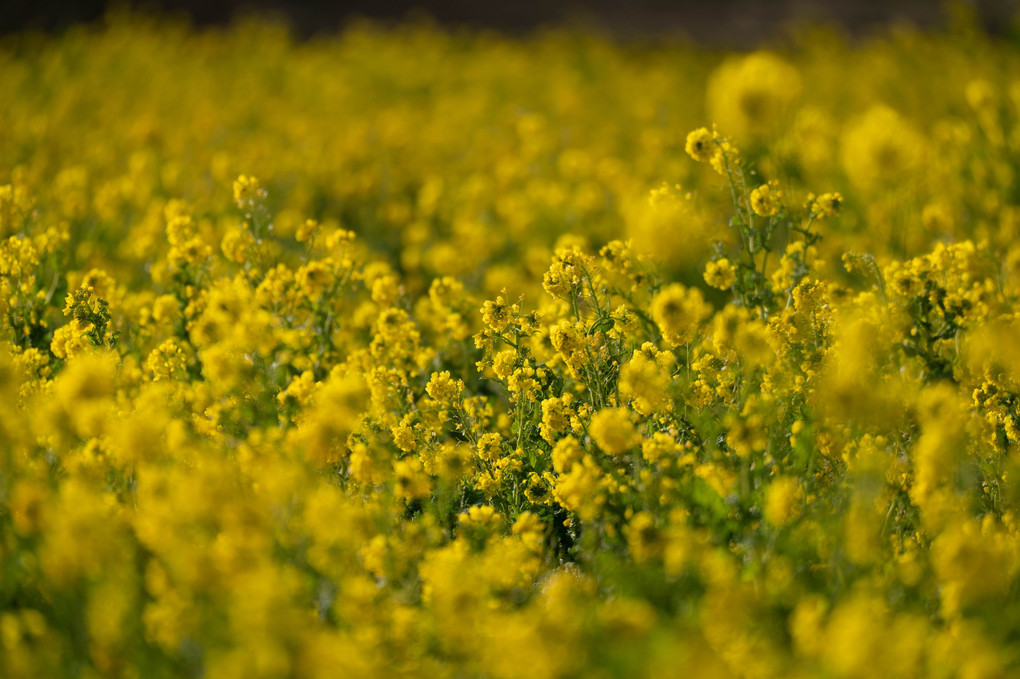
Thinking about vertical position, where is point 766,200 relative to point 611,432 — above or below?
above

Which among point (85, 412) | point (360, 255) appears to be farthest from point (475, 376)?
point (85, 412)

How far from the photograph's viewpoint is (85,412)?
6.23 ft

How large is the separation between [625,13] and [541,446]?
489 inches

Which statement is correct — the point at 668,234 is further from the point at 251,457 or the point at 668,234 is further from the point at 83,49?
the point at 83,49

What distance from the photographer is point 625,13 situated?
13891 mm

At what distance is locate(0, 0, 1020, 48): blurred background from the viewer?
39.8 feet

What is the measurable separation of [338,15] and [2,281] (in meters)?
10.9

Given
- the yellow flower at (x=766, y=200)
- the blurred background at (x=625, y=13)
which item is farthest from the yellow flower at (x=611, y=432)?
the blurred background at (x=625, y=13)

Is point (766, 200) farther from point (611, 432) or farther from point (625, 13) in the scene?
point (625, 13)

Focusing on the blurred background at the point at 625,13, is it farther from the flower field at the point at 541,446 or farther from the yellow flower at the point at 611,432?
the yellow flower at the point at 611,432

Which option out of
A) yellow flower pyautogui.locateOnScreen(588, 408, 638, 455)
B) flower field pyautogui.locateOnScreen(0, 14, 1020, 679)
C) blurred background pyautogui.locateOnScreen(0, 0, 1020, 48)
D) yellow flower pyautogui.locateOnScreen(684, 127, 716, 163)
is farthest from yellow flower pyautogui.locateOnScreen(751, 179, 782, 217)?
blurred background pyautogui.locateOnScreen(0, 0, 1020, 48)

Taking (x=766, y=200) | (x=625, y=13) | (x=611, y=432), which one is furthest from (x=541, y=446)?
(x=625, y=13)

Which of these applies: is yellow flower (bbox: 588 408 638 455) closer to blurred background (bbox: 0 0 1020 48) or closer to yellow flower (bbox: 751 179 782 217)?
yellow flower (bbox: 751 179 782 217)

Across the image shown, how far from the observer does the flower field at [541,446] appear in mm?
1647
